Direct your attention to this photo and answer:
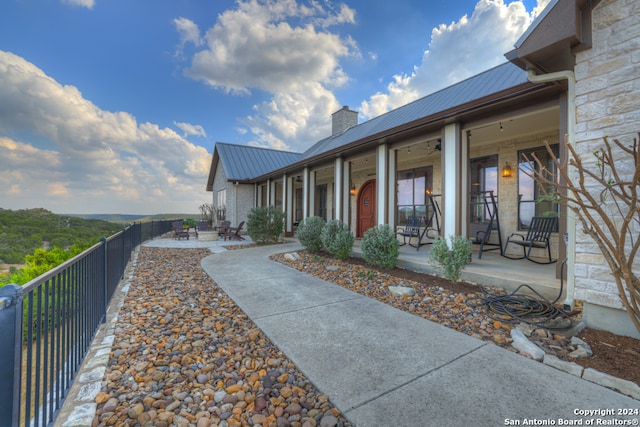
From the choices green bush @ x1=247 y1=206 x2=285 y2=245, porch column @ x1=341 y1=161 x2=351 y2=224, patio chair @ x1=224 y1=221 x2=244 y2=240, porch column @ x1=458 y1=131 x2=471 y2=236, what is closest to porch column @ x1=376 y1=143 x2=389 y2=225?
porch column @ x1=341 y1=161 x2=351 y2=224

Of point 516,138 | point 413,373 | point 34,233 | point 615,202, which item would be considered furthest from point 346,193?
point 34,233

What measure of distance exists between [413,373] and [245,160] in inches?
588

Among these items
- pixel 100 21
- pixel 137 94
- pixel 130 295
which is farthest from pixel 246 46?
pixel 130 295

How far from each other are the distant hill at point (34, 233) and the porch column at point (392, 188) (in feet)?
22.9

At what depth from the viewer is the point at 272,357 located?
2.30 meters

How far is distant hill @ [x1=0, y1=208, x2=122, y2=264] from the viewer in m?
7.42

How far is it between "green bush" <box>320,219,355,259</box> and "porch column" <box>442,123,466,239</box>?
6.64 feet

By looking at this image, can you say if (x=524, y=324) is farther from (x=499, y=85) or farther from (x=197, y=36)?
(x=197, y=36)

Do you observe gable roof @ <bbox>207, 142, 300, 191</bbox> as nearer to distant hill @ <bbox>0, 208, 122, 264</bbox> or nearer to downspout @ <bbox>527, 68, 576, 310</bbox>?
distant hill @ <bbox>0, 208, 122, 264</bbox>

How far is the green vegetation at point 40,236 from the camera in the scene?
16.3 ft

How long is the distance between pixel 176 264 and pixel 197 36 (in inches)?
329

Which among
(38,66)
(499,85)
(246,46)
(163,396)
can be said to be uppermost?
(246,46)

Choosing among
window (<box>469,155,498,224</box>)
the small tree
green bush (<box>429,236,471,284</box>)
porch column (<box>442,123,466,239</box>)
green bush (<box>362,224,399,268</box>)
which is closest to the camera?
the small tree

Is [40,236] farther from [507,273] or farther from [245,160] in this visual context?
[507,273]
